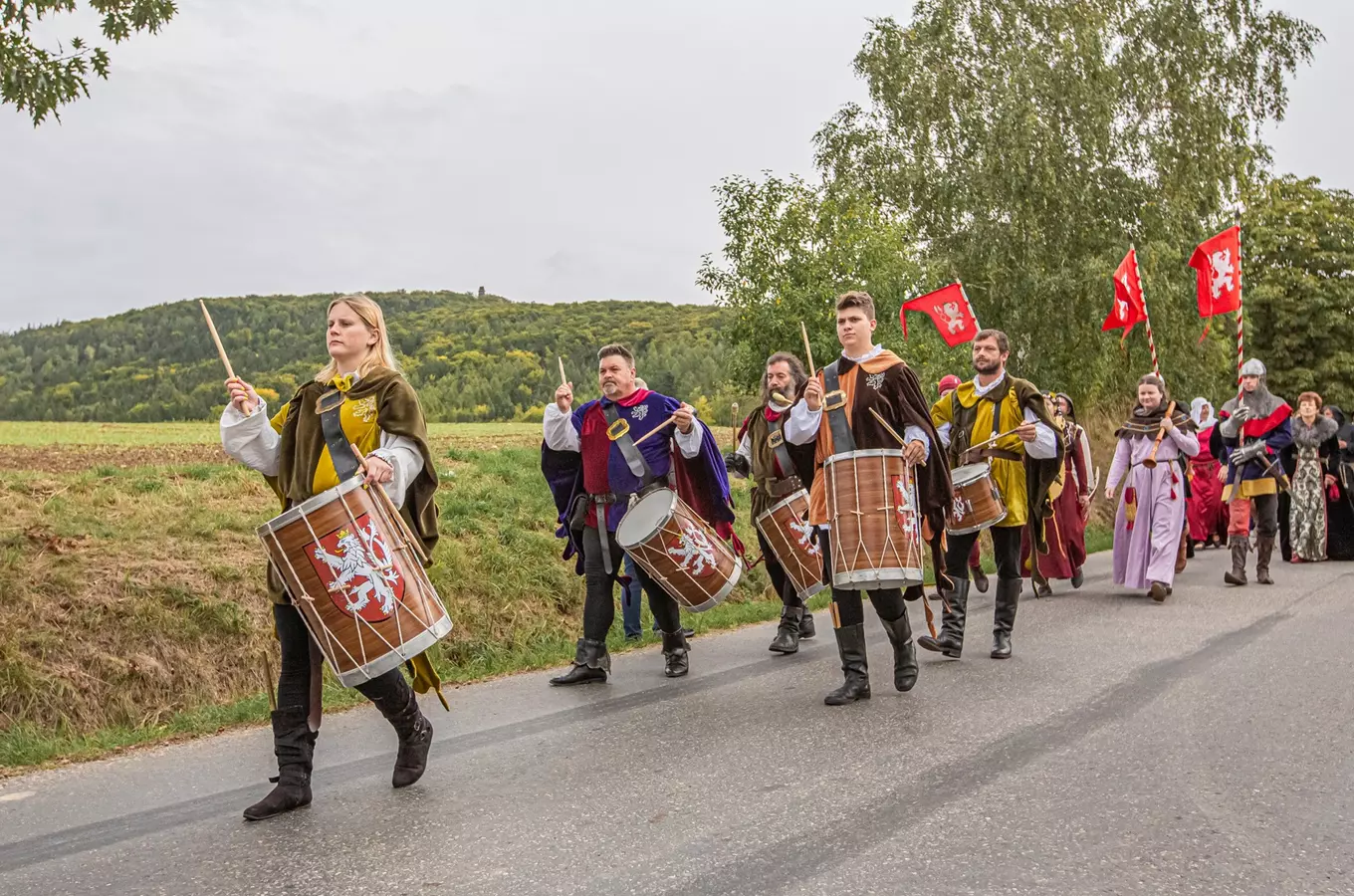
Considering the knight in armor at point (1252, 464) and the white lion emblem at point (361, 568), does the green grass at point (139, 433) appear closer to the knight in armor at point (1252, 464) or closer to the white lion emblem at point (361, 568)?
the knight in armor at point (1252, 464)

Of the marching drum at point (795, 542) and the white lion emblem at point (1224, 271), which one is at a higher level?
the white lion emblem at point (1224, 271)

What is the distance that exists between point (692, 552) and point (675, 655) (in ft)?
2.40

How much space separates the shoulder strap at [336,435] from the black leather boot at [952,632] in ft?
14.0

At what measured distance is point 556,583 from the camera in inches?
500

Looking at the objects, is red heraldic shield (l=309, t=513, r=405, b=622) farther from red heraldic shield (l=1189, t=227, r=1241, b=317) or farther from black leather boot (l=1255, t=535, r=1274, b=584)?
red heraldic shield (l=1189, t=227, r=1241, b=317)

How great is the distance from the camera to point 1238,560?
13117mm

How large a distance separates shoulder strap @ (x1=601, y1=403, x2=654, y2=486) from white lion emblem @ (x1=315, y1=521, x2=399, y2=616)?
316 centimetres

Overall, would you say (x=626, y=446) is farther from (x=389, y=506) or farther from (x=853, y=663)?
Result: (x=389, y=506)

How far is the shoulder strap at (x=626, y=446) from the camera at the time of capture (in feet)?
26.3

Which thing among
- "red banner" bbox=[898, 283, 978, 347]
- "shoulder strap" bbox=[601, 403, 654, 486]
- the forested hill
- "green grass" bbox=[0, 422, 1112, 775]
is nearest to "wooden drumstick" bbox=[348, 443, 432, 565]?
"green grass" bbox=[0, 422, 1112, 775]

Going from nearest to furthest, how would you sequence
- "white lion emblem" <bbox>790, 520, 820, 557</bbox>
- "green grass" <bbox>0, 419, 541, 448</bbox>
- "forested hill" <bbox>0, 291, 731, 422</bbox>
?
"white lion emblem" <bbox>790, 520, 820, 557</bbox>, "green grass" <bbox>0, 419, 541, 448</bbox>, "forested hill" <bbox>0, 291, 731, 422</bbox>

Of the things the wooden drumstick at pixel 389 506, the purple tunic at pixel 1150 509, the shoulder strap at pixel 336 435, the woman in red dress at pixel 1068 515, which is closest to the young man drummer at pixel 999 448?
the purple tunic at pixel 1150 509

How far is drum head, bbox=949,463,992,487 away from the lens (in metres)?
8.48

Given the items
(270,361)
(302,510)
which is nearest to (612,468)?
(302,510)
